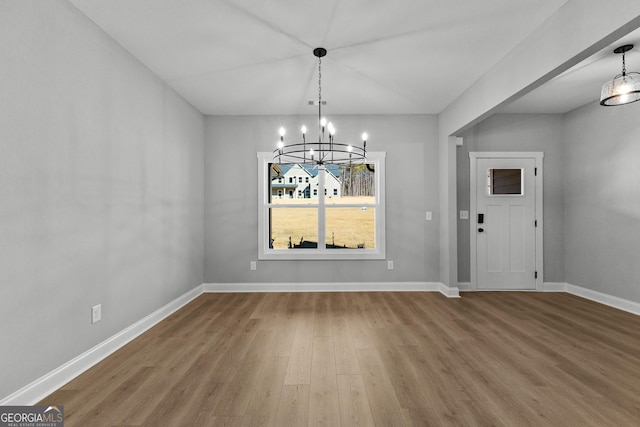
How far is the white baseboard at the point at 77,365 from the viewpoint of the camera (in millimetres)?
1866

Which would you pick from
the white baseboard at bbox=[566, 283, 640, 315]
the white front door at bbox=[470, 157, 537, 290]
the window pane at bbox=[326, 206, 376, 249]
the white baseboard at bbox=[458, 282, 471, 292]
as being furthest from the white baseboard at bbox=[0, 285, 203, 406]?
the white baseboard at bbox=[566, 283, 640, 315]

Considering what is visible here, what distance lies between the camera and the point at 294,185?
4.97m

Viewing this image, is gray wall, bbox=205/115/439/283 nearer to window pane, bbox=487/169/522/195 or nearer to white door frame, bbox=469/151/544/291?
white door frame, bbox=469/151/544/291

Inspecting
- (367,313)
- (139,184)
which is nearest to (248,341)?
(367,313)

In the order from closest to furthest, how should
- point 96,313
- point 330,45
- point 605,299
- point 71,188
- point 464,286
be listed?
point 71,188, point 96,313, point 330,45, point 605,299, point 464,286

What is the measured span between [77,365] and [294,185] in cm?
342

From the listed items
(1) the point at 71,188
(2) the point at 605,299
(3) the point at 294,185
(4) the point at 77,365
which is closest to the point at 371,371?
(4) the point at 77,365

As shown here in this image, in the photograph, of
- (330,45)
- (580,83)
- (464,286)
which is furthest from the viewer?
(464,286)

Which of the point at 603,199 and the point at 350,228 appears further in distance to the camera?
the point at 350,228

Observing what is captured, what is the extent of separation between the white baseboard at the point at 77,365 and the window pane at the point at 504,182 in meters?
4.88

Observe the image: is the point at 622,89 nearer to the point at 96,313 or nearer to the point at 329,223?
the point at 329,223

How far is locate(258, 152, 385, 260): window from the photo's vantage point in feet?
16.0

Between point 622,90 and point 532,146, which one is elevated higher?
point 622,90

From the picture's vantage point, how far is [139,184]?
10.1 ft
